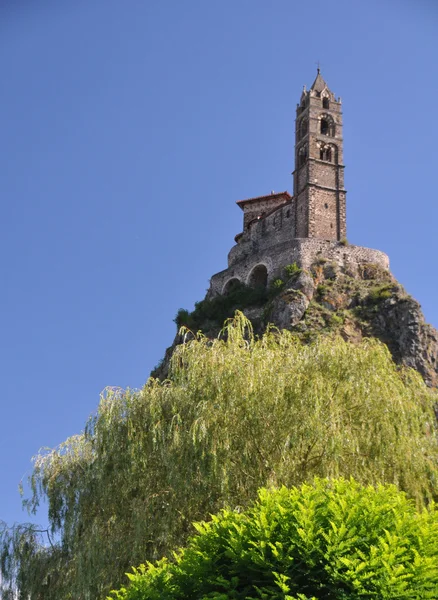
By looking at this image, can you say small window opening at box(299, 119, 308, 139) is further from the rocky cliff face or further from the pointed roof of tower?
the rocky cliff face

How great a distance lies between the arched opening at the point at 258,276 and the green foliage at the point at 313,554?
46659mm

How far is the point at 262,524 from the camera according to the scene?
11.4 meters

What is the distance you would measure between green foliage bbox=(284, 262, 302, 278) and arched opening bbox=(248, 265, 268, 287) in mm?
5403

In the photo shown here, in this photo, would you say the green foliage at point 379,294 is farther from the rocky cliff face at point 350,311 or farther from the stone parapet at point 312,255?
the stone parapet at point 312,255

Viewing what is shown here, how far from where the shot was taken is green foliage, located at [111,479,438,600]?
10.5 m

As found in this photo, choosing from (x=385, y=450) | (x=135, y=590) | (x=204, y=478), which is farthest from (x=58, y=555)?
(x=385, y=450)

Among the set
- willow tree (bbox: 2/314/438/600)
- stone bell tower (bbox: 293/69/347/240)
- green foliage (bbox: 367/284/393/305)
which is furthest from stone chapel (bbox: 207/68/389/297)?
willow tree (bbox: 2/314/438/600)

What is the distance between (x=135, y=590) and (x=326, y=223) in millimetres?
47201

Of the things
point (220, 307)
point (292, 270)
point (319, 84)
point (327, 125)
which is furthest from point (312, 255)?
point (319, 84)

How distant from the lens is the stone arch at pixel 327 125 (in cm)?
6316

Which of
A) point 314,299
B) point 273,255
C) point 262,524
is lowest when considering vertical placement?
point 262,524

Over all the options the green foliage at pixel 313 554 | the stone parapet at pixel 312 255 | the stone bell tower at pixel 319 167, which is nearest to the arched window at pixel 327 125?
the stone bell tower at pixel 319 167

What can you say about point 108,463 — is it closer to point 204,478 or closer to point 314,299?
point 204,478

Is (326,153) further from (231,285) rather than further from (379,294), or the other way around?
(379,294)
